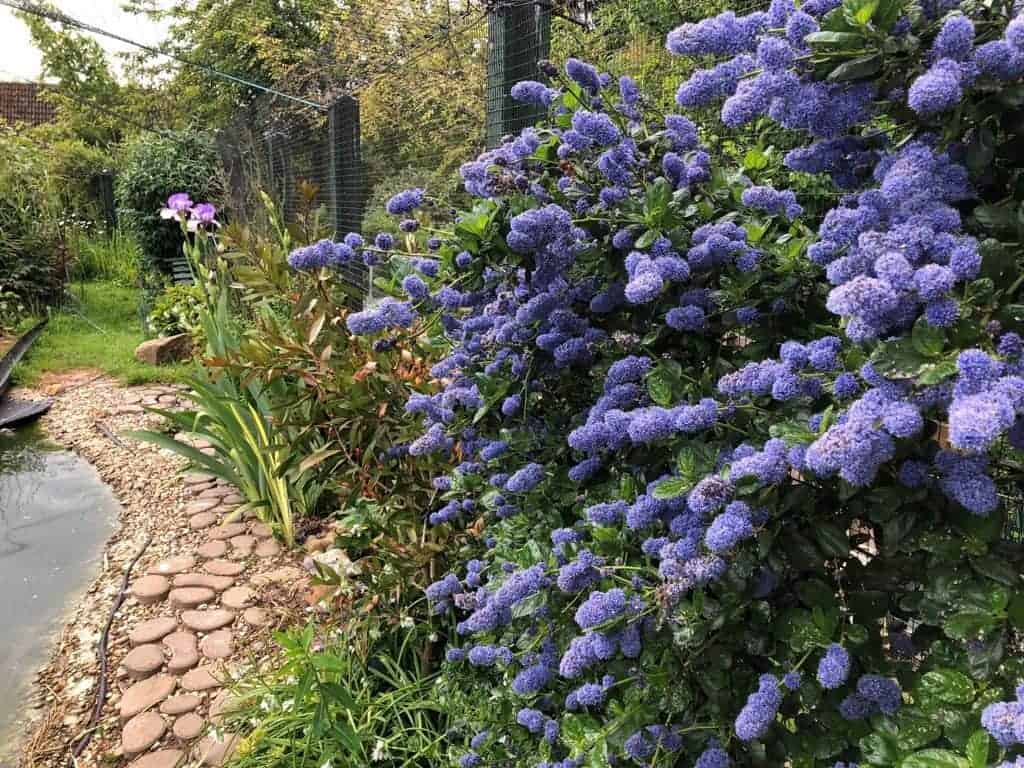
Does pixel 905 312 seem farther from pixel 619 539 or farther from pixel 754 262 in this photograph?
pixel 619 539

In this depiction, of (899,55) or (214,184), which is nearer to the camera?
(899,55)

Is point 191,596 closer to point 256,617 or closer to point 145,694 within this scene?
point 256,617

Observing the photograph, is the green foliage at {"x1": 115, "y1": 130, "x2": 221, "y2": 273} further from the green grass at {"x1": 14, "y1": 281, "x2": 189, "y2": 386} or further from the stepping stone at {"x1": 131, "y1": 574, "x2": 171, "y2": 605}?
the stepping stone at {"x1": 131, "y1": 574, "x2": 171, "y2": 605}

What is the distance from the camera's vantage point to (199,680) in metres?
2.19

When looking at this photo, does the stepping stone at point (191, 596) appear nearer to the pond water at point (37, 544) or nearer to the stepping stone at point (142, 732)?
the pond water at point (37, 544)

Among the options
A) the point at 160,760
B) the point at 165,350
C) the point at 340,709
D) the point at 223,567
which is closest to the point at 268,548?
the point at 223,567

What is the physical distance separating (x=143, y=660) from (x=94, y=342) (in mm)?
5236

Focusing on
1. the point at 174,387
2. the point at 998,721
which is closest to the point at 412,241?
the point at 998,721

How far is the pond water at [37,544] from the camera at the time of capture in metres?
2.45

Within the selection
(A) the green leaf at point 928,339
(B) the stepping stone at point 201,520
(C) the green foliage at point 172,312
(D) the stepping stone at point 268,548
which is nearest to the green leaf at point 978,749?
(A) the green leaf at point 928,339

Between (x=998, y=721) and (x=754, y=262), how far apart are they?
0.63 meters

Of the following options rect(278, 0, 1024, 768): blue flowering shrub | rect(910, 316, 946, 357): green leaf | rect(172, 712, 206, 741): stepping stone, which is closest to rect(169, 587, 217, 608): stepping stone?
rect(172, 712, 206, 741): stepping stone

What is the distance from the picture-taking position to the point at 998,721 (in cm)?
68

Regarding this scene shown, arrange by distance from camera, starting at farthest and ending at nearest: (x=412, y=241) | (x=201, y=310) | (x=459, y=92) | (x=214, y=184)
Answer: (x=214, y=184), (x=459, y=92), (x=201, y=310), (x=412, y=241)
